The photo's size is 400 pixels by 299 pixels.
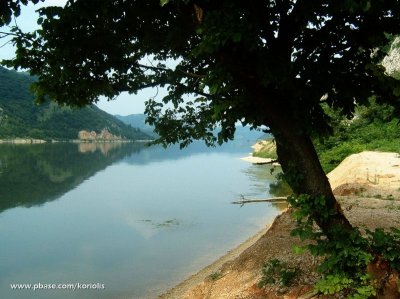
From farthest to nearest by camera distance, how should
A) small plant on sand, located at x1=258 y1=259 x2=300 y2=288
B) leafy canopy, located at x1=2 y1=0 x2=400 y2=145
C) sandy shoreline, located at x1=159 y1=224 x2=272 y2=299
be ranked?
sandy shoreline, located at x1=159 y1=224 x2=272 y2=299, small plant on sand, located at x1=258 y1=259 x2=300 y2=288, leafy canopy, located at x1=2 y1=0 x2=400 y2=145

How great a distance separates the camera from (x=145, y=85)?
959 centimetres

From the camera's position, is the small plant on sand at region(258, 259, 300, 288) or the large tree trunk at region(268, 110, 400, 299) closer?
the large tree trunk at region(268, 110, 400, 299)

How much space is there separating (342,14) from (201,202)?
38857 millimetres

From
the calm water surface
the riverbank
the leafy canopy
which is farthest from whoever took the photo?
the calm water surface

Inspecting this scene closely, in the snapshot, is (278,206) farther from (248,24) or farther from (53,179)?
(53,179)

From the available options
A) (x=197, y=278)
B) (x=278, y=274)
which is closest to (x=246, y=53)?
(x=278, y=274)

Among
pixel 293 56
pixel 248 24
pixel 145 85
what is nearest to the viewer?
pixel 248 24

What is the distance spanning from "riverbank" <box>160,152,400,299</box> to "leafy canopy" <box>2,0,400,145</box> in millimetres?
3987

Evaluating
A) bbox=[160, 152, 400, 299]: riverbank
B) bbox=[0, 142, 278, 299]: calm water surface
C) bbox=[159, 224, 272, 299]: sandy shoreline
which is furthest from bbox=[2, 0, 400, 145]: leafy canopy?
bbox=[0, 142, 278, 299]: calm water surface

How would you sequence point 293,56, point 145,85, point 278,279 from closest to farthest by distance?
1. point 293,56
2. point 145,85
3. point 278,279

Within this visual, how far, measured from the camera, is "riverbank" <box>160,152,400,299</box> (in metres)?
10.5

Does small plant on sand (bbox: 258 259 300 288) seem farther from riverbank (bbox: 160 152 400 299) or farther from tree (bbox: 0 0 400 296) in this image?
tree (bbox: 0 0 400 296)

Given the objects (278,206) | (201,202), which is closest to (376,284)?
(278,206)

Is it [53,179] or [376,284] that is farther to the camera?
[53,179]
